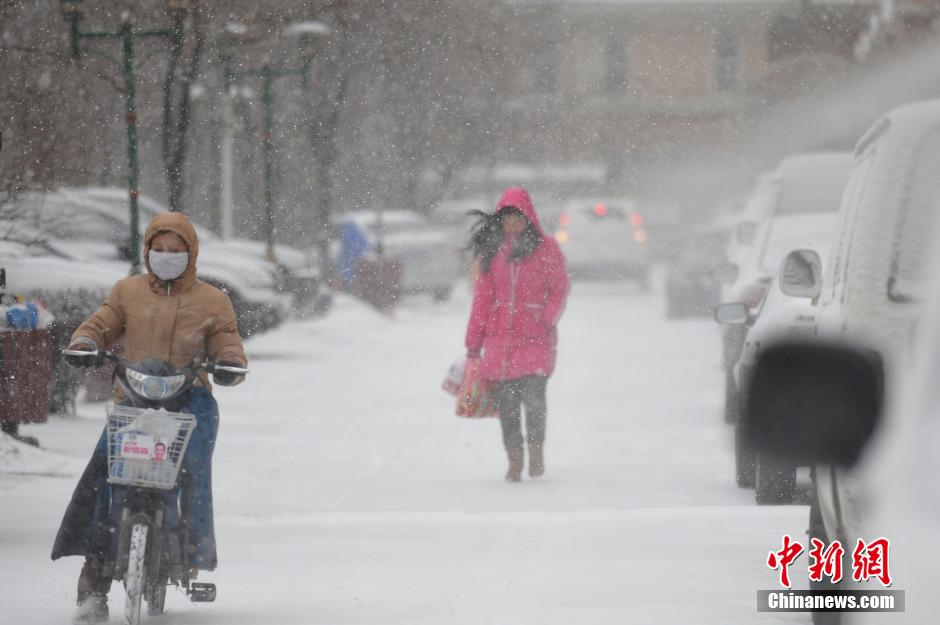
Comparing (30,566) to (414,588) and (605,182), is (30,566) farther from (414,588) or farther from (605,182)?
(605,182)

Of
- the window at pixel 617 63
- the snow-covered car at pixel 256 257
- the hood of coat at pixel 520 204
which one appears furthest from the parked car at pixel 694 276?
the window at pixel 617 63

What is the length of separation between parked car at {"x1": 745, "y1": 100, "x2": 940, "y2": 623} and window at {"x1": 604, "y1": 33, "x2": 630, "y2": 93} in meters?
75.8

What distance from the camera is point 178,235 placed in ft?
22.4

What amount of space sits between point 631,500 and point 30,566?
3560 millimetres

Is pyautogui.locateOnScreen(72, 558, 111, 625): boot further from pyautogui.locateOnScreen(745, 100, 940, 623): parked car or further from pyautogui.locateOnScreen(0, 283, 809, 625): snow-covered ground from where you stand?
pyautogui.locateOnScreen(745, 100, 940, 623): parked car

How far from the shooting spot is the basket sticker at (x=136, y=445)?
255 inches

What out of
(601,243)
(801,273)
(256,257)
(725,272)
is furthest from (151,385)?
(601,243)

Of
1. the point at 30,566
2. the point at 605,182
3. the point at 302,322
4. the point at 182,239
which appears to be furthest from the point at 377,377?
the point at 605,182

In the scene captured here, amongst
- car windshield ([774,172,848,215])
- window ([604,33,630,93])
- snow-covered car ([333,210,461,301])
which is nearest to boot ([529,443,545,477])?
car windshield ([774,172,848,215])

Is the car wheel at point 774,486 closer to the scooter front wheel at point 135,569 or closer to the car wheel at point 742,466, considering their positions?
the car wheel at point 742,466

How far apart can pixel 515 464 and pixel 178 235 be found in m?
5.26

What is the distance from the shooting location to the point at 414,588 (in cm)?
777

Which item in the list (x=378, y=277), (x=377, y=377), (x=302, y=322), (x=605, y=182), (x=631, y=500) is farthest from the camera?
(x=605, y=182)

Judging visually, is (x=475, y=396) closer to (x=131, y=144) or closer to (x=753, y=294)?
(x=753, y=294)
